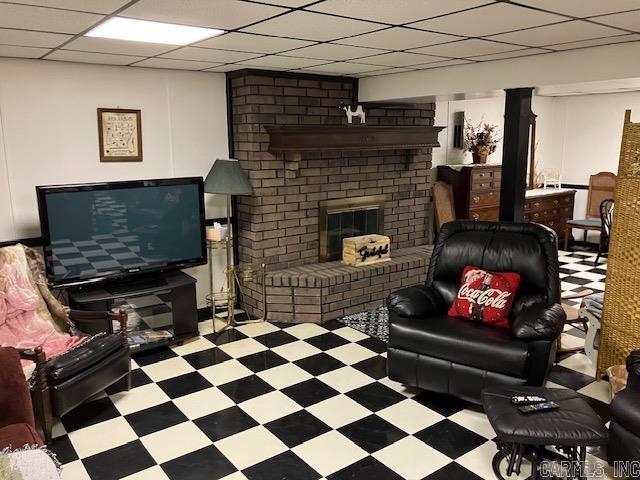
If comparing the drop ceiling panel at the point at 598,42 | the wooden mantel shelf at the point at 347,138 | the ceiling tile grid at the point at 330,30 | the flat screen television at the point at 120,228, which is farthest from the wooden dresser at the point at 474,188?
the flat screen television at the point at 120,228

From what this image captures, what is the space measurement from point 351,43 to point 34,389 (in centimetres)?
268

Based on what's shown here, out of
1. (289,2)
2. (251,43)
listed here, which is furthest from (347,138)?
(289,2)

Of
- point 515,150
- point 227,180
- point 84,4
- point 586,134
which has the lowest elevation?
point 227,180

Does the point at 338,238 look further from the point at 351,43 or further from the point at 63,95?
the point at 63,95

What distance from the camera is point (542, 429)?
2289mm

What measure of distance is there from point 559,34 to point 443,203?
3.10m

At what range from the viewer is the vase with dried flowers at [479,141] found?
6445 millimetres

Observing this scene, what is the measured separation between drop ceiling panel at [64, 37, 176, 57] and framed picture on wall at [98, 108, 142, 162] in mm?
731

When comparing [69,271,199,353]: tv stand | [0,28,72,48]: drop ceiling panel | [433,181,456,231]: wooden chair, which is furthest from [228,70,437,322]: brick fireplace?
[0,28,72,48]: drop ceiling panel

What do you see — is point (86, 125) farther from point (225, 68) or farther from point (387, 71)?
point (387, 71)

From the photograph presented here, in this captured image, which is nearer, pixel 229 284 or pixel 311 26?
pixel 311 26

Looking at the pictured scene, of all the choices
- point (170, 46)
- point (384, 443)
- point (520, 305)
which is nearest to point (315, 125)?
point (170, 46)

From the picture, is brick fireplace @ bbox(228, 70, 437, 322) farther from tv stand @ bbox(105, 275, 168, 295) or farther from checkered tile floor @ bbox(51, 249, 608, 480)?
tv stand @ bbox(105, 275, 168, 295)

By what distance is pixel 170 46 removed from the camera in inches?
130
